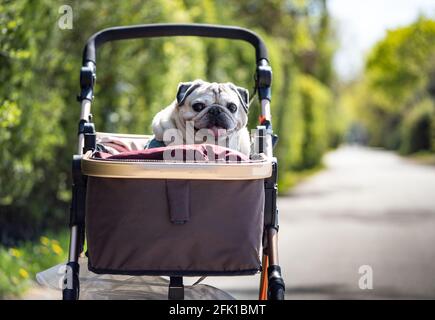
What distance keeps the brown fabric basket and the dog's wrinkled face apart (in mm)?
476

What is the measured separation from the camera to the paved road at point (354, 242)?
730 cm

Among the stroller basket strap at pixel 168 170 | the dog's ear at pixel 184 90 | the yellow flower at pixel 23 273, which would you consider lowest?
the yellow flower at pixel 23 273

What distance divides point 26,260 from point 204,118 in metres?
4.58

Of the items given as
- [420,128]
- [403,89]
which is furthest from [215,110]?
[403,89]

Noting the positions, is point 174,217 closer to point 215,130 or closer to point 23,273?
point 215,130

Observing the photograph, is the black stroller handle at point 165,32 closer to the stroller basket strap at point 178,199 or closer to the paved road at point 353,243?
the stroller basket strap at point 178,199

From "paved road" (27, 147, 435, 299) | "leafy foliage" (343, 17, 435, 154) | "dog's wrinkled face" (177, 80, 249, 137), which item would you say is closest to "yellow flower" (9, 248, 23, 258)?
"paved road" (27, 147, 435, 299)

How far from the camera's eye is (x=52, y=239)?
27.8 feet

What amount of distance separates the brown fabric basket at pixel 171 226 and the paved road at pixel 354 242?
12.7 ft

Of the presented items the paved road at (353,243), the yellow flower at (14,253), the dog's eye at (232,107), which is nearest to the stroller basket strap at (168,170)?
the dog's eye at (232,107)

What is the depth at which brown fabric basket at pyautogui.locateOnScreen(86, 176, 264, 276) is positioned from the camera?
118 inches

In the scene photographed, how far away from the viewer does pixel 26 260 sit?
24.6 feet

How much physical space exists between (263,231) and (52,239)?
5519 mm
